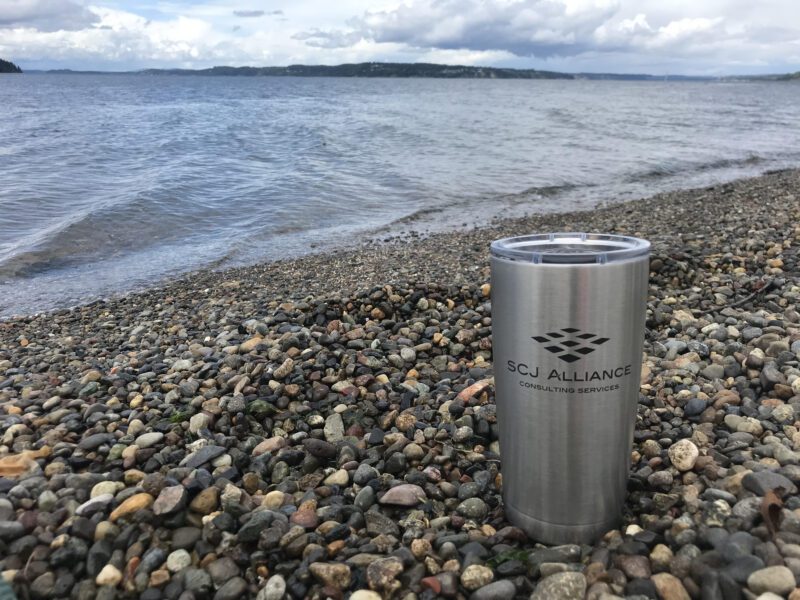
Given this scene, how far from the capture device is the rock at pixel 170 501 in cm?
296

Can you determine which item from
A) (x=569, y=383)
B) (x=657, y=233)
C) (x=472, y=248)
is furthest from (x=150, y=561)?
(x=657, y=233)

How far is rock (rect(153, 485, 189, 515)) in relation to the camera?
2959 mm

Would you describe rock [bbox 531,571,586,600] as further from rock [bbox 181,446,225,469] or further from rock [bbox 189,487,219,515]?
rock [bbox 181,446,225,469]

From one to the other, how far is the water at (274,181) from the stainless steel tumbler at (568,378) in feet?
29.9

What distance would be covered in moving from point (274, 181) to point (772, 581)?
19286 millimetres

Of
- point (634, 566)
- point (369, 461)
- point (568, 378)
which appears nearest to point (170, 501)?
point (369, 461)

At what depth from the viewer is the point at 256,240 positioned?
13.6m

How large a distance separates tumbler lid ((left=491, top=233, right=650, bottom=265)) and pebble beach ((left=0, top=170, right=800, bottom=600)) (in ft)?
4.05

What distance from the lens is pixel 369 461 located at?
3.52 m

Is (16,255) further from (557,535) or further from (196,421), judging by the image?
(557,535)

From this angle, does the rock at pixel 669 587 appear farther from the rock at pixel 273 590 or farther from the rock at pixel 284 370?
the rock at pixel 284 370

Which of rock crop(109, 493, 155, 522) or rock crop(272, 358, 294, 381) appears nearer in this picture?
rock crop(109, 493, 155, 522)

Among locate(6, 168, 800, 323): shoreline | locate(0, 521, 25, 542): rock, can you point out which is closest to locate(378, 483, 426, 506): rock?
locate(0, 521, 25, 542): rock

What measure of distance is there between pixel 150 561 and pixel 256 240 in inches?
448
